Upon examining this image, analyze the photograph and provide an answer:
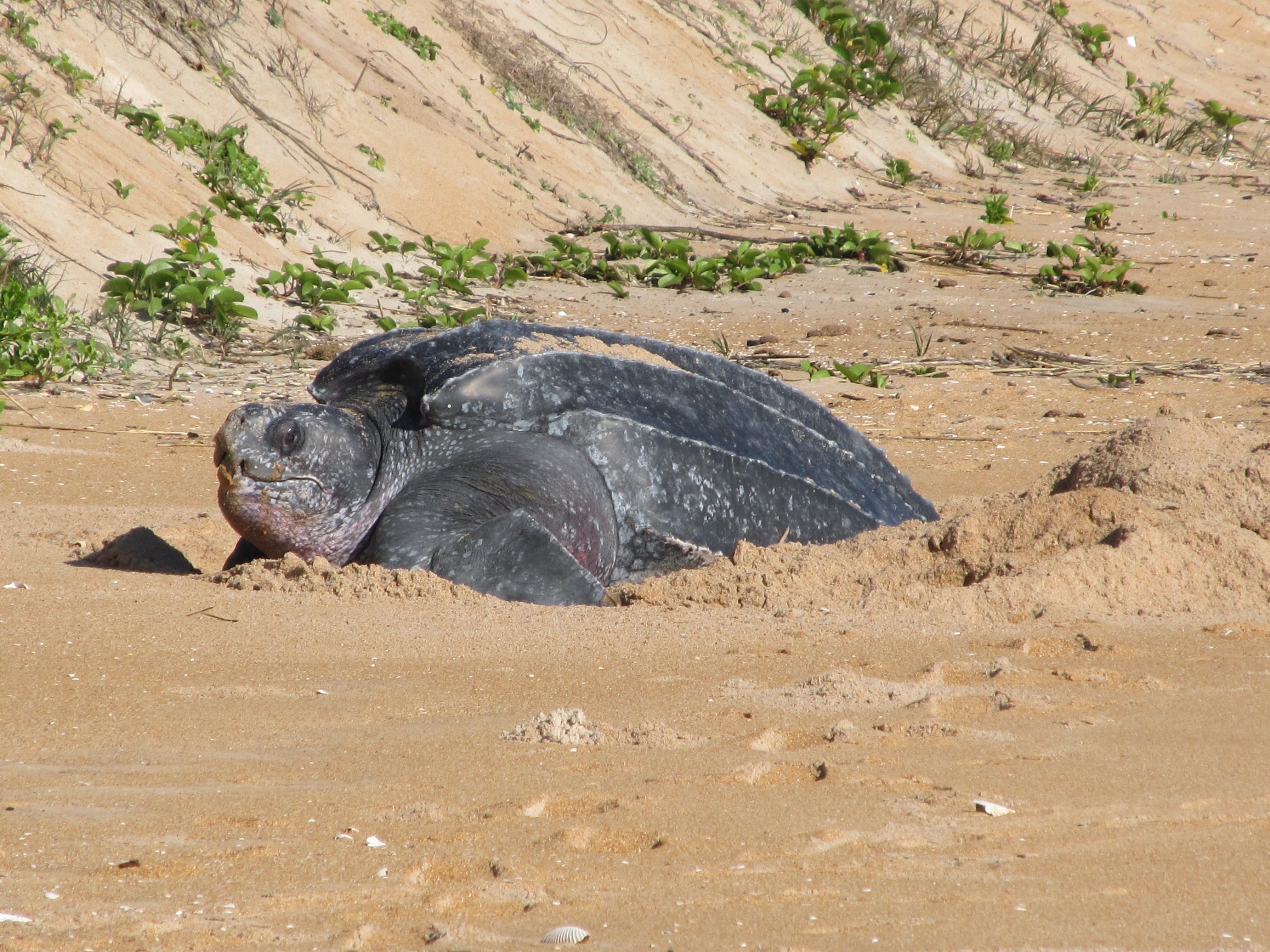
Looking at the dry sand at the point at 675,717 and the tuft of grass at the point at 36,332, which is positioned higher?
the dry sand at the point at 675,717

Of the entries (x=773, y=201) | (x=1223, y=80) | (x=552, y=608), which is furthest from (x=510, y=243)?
(x=1223, y=80)

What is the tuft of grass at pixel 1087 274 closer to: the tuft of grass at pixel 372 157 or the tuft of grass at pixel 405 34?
the tuft of grass at pixel 372 157

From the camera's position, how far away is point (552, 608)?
2516 millimetres

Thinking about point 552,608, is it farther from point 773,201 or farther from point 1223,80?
point 1223,80

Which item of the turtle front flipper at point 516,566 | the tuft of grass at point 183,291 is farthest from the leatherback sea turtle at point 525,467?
the tuft of grass at point 183,291

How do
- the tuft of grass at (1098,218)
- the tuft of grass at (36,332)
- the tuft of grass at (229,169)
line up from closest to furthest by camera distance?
the tuft of grass at (36,332)
the tuft of grass at (229,169)
the tuft of grass at (1098,218)

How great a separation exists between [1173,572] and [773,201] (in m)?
8.28

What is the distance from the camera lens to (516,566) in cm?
269

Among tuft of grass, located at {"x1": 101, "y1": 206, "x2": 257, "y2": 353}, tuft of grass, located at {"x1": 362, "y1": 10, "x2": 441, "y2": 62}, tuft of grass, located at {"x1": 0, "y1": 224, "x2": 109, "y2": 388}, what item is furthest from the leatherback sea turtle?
tuft of grass, located at {"x1": 362, "y1": 10, "x2": 441, "y2": 62}

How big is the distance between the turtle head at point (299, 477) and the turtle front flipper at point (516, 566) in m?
0.43

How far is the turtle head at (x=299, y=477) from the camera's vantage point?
2826 millimetres

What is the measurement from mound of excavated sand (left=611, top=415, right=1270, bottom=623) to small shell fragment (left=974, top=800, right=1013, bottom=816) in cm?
96

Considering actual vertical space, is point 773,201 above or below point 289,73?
above

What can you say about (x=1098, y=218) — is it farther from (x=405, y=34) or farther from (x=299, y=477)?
(x=299, y=477)
